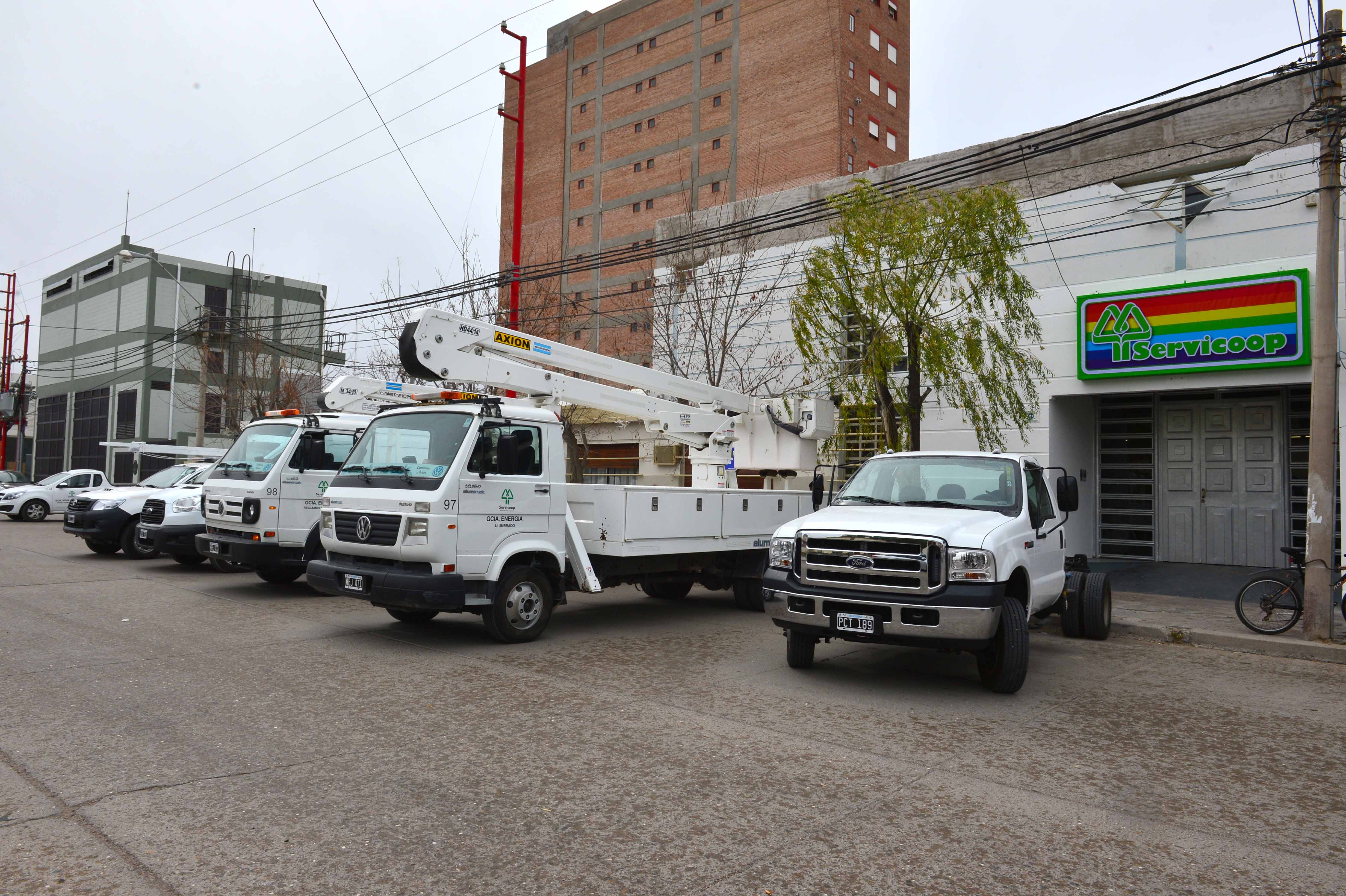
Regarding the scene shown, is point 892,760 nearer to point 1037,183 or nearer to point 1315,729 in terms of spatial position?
point 1315,729

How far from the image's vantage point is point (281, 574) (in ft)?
44.4

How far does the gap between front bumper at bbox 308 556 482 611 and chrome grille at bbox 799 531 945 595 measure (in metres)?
3.29

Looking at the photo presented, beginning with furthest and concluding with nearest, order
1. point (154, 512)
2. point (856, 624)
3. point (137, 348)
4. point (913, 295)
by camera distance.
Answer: point (137, 348)
point (154, 512)
point (913, 295)
point (856, 624)

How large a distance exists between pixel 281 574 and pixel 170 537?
274cm

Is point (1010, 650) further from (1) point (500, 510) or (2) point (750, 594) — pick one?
(2) point (750, 594)

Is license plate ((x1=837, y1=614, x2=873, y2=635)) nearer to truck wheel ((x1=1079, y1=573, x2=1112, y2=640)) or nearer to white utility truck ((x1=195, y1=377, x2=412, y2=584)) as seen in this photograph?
truck wheel ((x1=1079, y1=573, x2=1112, y2=640))

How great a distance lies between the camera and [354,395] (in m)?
13.5

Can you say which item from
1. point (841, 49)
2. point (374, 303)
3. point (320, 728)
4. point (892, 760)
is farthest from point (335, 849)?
point (841, 49)

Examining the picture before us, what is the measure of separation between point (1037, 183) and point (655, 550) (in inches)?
437

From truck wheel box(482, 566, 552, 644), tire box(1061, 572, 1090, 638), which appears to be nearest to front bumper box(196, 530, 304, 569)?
truck wheel box(482, 566, 552, 644)

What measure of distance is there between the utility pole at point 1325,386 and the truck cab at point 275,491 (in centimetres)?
1170

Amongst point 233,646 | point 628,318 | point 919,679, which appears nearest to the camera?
point 919,679

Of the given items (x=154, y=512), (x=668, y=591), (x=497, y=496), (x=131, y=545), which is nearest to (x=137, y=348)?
(x=131, y=545)

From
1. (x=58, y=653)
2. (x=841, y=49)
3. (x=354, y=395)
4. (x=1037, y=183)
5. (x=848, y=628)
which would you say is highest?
(x=841, y=49)
